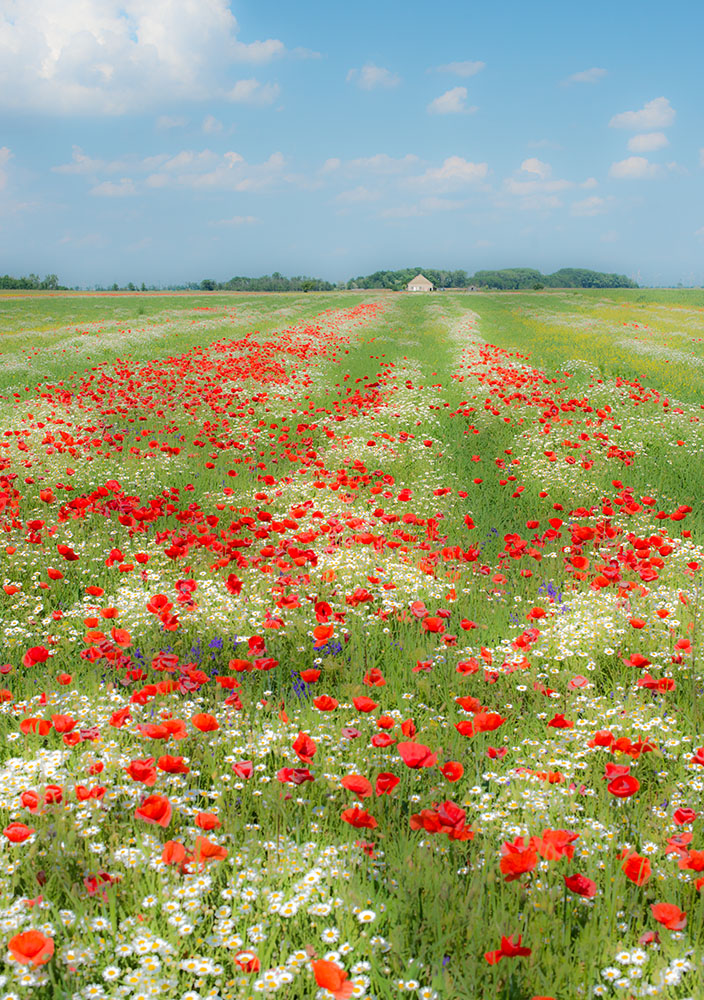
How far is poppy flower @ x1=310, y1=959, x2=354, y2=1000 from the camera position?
199 centimetres

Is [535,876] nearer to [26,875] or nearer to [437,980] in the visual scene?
[437,980]

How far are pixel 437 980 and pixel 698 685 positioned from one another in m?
2.95

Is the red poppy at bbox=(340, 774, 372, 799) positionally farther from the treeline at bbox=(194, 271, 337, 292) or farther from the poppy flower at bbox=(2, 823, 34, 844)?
the treeline at bbox=(194, 271, 337, 292)

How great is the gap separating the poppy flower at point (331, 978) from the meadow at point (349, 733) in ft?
0.03

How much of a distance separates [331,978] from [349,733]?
1491mm

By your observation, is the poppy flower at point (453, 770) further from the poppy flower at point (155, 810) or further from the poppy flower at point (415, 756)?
the poppy flower at point (155, 810)

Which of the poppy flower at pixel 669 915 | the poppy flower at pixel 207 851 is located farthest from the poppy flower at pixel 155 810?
the poppy flower at pixel 669 915

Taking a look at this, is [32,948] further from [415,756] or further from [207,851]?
[415,756]

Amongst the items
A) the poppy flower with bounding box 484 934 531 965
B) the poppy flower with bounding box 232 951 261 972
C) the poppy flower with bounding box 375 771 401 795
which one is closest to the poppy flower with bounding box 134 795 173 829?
the poppy flower with bounding box 232 951 261 972

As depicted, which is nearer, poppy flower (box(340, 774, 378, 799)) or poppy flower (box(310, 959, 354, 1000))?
poppy flower (box(310, 959, 354, 1000))

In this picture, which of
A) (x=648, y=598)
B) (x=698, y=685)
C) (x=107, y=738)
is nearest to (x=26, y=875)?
(x=107, y=738)

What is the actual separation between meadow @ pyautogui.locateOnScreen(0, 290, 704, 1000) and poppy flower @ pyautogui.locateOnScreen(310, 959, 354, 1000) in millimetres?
10

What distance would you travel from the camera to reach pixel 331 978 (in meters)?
2.01


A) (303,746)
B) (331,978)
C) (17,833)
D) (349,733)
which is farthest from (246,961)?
(349,733)
